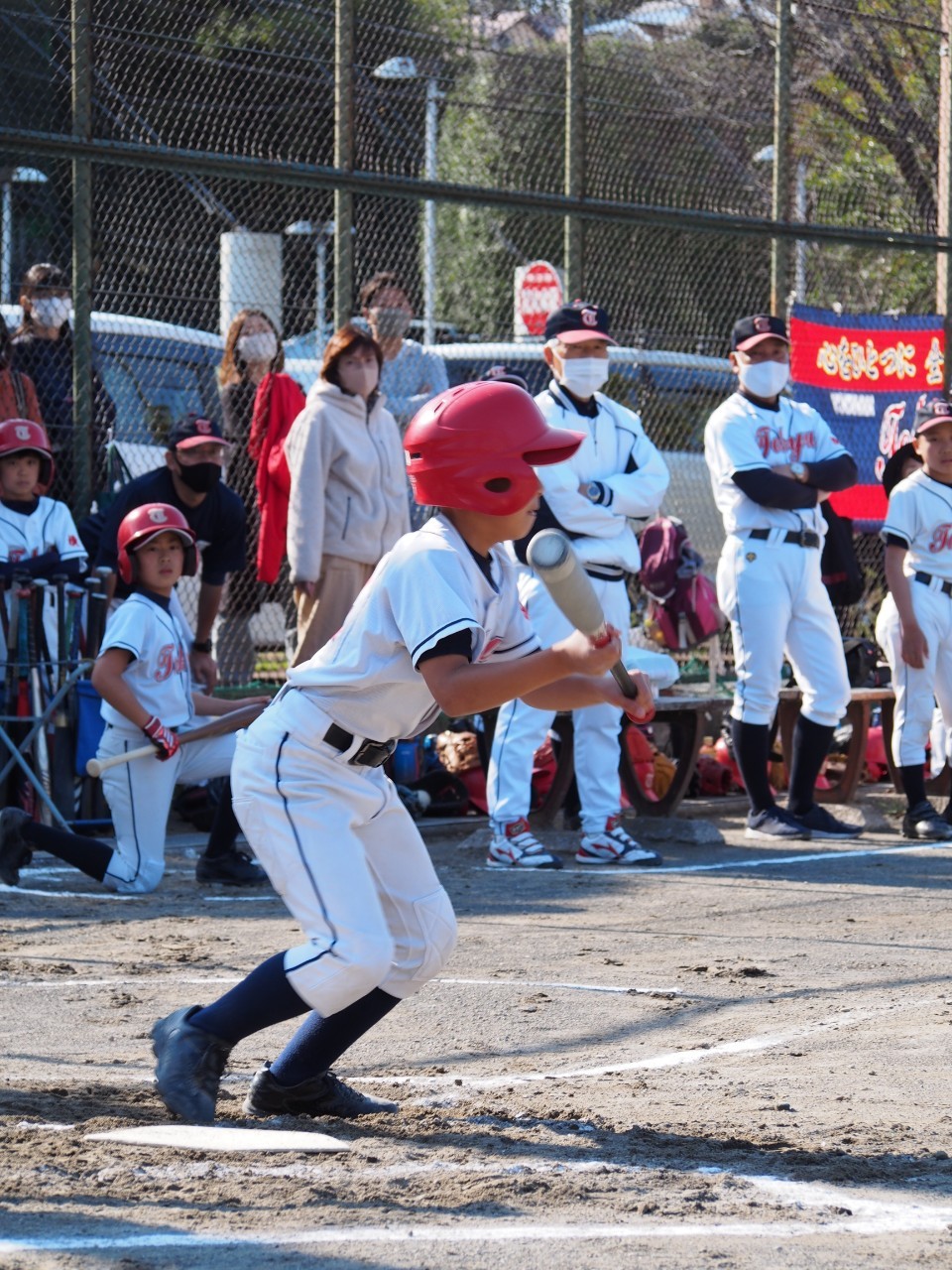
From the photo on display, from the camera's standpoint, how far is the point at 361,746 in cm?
403

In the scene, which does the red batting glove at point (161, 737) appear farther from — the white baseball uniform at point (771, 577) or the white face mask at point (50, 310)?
the white baseball uniform at point (771, 577)

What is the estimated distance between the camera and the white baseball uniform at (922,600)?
353 inches

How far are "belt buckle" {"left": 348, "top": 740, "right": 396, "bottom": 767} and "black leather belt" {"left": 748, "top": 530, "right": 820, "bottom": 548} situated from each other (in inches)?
187

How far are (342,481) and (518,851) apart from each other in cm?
197

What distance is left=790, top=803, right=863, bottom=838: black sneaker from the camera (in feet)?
29.6

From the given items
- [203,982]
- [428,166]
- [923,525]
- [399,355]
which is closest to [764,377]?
[923,525]

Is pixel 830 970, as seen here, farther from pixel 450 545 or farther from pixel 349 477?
pixel 349 477

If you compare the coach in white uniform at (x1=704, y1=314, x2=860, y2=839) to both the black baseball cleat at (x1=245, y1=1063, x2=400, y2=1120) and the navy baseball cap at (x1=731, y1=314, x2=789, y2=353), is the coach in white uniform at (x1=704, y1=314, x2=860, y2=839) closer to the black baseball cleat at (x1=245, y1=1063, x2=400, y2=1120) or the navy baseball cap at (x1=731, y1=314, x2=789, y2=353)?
the navy baseball cap at (x1=731, y1=314, x2=789, y2=353)

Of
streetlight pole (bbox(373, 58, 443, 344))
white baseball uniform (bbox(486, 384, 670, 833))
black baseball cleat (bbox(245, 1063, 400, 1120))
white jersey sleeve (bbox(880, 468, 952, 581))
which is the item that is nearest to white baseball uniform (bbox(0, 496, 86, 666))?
white baseball uniform (bbox(486, 384, 670, 833))

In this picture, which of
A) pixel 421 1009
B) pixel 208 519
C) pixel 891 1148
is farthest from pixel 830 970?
pixel 208 519

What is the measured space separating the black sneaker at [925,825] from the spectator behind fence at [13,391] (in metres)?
→ 4.69

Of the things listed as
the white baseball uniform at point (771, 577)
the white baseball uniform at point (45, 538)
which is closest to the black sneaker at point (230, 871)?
the white baseball uniform at point (45, 538)

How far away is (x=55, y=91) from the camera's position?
884 centimetres

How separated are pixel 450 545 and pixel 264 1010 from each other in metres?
1.09
